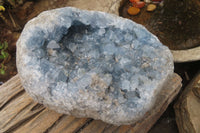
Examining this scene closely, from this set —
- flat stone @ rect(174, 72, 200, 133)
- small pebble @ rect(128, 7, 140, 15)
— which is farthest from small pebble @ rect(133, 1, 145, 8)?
flat stone @ rect(174, 72, 200, 133)

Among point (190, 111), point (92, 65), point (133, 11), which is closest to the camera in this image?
point (92, 65)

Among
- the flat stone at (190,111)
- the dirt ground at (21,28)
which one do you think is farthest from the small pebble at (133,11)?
the flat stone at (190,111)

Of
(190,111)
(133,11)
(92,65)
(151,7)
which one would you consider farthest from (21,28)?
(190,111)

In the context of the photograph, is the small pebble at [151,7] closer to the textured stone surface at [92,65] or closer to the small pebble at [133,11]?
the small pebble at [133,11]

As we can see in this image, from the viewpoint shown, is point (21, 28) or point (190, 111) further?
point (21, 28)

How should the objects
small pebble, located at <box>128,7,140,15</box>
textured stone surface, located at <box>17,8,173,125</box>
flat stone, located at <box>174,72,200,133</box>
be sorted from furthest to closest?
small pebble, located at <box>128,7,140,15</box>
flat stone, located at <box>174,72,200,133</box>
textured stone surface, located at <box>17,8,173,125</box>

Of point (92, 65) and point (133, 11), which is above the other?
point (92, 65)

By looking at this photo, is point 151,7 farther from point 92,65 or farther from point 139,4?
point 92,65

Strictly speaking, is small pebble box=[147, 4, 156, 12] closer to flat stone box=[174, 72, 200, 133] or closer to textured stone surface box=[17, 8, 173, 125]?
flat stone box=[174, 72, 200, 133]
